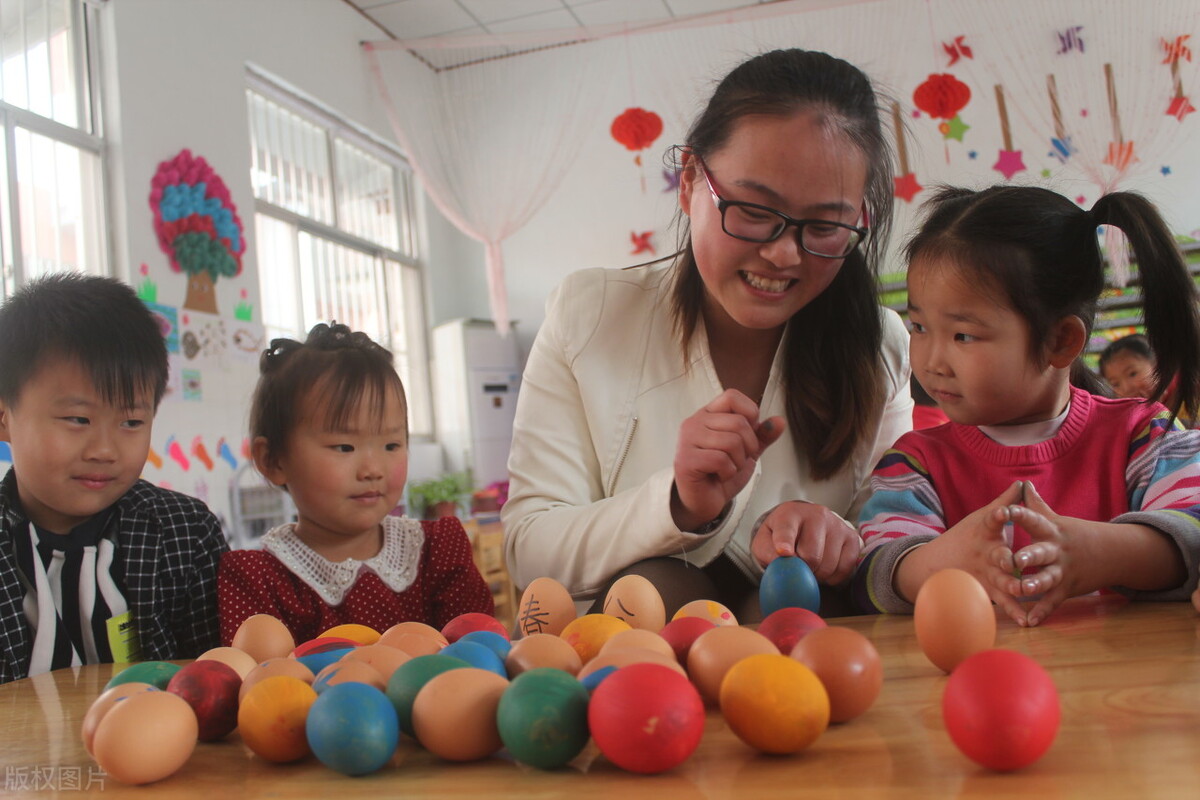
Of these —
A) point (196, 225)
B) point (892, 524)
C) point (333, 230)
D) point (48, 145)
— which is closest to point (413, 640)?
point (892, 524)

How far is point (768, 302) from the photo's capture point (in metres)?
1.08

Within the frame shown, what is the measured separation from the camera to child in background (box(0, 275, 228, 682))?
1059 millimetres

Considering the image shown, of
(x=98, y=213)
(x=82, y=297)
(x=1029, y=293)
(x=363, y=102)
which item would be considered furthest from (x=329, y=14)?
(x=1029, y=293)

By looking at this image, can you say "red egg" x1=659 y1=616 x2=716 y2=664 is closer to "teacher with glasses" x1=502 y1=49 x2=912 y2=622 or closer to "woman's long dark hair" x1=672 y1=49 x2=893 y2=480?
"teacher with glasses" x1=502 y1=49 x2=912 y2=622

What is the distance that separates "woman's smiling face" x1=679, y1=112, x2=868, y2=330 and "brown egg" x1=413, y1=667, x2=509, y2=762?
68cm

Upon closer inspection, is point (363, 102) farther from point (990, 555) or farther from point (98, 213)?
point (990, 555)

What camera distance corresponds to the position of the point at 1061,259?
103 cm

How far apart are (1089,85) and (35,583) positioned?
5.10 metres

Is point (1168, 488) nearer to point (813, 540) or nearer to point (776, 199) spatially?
point (813, 540)

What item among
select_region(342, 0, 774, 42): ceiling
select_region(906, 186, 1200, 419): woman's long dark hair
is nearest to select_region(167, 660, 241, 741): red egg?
select_region(906, 186, 1200, 419): woman's long dark hair

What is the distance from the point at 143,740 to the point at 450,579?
85 centimetres

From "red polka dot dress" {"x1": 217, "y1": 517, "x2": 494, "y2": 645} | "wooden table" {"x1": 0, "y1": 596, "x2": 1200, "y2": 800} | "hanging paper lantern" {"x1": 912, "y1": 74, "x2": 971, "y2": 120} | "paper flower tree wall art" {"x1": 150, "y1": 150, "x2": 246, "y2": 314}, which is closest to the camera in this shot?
"wooden table" {"x1": 0, "y1": 596, "x2": 1200, "y2": 800}

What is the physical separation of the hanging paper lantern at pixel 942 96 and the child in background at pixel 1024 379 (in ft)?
13.6

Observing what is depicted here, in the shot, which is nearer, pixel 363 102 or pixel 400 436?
pixel 400 436
